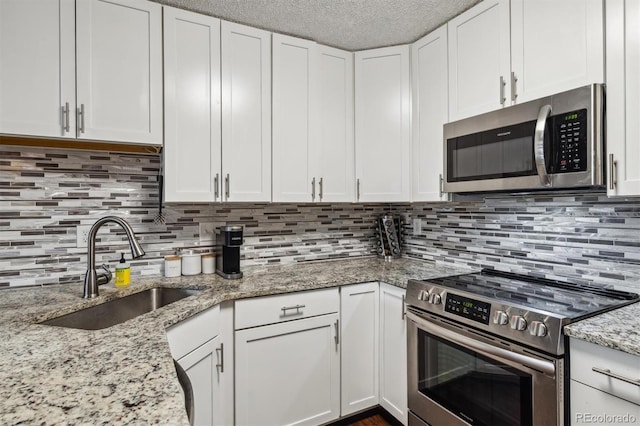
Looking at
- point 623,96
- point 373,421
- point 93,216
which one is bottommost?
point 373,421

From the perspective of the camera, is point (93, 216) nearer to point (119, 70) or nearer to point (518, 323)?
point (119, 70)

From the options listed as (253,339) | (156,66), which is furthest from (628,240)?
(156,66)

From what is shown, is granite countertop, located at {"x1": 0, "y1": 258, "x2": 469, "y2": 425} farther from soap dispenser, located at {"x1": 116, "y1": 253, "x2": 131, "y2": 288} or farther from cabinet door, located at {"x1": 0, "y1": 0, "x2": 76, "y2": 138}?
cabinet door, located at {"x1": 0, "y1": 0, "x2": 76, "y2": 138}

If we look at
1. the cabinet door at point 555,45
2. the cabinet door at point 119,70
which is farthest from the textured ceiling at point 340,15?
the cabinet door at point 555,45

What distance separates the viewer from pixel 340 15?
76.9 inches

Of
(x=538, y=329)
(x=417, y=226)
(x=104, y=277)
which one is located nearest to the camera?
(x=538, y=329)

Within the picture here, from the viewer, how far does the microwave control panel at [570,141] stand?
135 cm

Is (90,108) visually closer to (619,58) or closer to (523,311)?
(523,311)

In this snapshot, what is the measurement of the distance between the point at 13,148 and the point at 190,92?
902mm

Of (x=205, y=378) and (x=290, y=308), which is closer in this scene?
(x=205, y=378)

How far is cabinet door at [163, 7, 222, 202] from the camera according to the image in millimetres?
1825

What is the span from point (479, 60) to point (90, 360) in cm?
205

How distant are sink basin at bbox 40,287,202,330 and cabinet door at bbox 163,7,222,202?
495mm

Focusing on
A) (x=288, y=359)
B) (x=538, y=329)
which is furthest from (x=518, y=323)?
(x=288, y=359)
